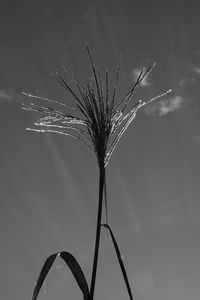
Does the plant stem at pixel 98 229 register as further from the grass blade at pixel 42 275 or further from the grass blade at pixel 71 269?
the grass blade at pixel 42 275

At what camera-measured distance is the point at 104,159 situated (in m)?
2.19

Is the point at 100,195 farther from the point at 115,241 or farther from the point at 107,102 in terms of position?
the point at 107,102

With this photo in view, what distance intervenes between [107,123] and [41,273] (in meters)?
0.90

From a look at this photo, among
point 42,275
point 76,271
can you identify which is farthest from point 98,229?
point 42,275

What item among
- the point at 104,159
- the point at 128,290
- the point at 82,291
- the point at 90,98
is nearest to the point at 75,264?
the point at 82,291

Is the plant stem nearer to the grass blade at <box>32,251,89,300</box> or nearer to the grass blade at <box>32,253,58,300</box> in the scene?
the grass blade at <box>32,251,89,300</box>

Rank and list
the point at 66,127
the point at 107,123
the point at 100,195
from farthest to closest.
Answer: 1. the point at 66,127
2. the point at 107,123
3. the point at 100,195

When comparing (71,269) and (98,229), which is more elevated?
(98,229)

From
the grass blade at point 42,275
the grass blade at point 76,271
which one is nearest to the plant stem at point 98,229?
the grass blade at point 76,271

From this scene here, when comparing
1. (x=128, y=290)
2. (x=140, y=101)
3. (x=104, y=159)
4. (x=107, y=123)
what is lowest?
(x=128, y=290)

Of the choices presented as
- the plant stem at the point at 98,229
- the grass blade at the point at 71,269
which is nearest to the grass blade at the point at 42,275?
the grass blade at the point at 71,269

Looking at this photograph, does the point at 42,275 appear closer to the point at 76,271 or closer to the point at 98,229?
the point at 76,271

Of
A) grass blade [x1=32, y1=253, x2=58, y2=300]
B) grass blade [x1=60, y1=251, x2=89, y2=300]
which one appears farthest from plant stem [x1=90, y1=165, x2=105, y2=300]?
grass blade [x1=32, y1=253, x2=58, y2=300]

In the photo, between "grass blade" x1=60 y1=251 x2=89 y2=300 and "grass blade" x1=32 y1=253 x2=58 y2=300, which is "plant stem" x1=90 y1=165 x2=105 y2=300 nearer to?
"grass blade" x1=60 y1=251 x2=89 y2=300
